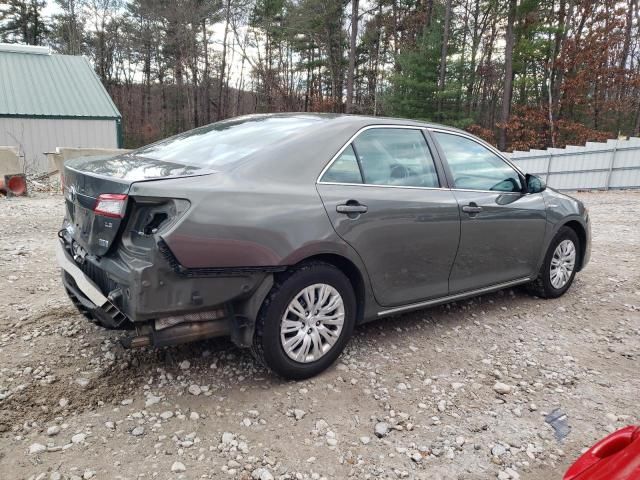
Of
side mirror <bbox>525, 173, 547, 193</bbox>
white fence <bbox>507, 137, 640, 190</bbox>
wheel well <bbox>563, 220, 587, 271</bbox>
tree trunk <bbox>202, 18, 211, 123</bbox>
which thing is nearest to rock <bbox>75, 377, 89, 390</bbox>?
side mirror <bbox>525, 173, 547, 193</bbox>

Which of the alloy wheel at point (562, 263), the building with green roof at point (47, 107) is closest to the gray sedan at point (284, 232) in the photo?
the alloy wheel at point (562, 263)

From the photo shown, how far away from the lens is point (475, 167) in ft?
12.4

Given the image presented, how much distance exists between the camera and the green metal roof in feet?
54.9

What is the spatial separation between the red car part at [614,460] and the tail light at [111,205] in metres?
2.21

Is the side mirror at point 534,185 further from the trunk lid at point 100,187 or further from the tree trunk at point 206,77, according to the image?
the tree trunk at point 206,77

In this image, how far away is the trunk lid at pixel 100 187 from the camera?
7.80 feet

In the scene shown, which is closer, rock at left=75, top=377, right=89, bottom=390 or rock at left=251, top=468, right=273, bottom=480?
rock at left=251, top=468, right=273, bottom=480

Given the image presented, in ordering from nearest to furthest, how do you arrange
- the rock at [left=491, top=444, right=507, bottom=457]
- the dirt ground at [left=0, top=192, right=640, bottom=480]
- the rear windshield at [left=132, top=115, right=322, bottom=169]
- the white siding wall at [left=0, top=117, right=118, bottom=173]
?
1. the dirt ground at [left=0, top=192, right=640, bottom=480]
2. the rock at [left=491, top=444, right=507, bottom=457]
3. the rear windshield at [left=132, top=115, right=322, bottom=169]
4. the white siding wall at [left=0, top=117, right=118, bottom=173]

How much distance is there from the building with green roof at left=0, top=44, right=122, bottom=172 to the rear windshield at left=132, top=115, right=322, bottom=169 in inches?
578

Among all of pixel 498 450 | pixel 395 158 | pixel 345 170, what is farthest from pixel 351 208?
pixel 498 450

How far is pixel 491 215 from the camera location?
3674 millimetres

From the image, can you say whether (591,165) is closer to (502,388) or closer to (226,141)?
(502,388)

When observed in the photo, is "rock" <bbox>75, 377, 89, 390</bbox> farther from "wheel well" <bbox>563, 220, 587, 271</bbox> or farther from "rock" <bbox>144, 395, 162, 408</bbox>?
"wheel well" <bbox>563, 220, 587, 271</bbox>

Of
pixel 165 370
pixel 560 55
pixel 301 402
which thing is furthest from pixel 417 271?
pixel 560 55
